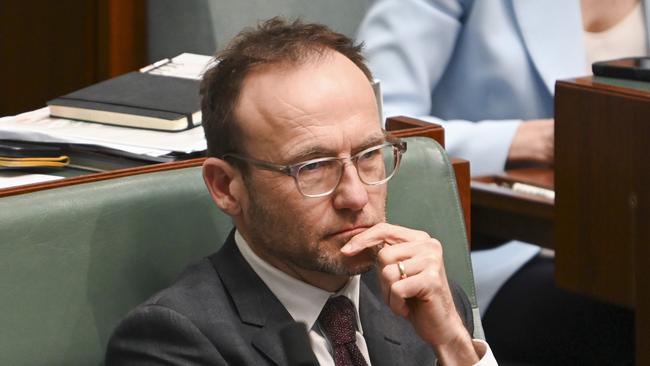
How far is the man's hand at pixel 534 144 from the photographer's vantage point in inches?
84.6

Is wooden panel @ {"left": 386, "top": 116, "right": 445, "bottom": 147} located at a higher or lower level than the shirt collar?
higher

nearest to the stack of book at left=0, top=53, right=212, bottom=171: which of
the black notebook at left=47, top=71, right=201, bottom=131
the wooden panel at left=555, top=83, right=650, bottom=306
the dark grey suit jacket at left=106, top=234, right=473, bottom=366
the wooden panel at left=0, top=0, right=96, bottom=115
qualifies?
the black notebook at left=47, top=71, right=201, bottom=131

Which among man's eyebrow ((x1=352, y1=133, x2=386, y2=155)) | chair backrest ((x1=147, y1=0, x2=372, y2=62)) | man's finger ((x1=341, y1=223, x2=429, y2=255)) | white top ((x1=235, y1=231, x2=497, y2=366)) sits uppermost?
chair backrest ((x1=147, y1=0, x2=372, y2=62))

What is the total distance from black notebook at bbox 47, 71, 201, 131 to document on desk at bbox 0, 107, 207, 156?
12 mm

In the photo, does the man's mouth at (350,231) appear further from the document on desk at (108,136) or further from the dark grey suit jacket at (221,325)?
the document on desk at (108,136)

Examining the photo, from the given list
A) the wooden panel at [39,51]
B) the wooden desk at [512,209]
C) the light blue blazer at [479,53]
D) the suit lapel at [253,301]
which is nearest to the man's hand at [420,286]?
the suit lapel at [253,301]

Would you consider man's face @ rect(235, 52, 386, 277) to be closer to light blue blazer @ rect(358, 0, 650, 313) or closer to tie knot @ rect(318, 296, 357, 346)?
tie knot @ rect(318, 296, 357, 346)

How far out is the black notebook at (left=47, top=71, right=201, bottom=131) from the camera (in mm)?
1485

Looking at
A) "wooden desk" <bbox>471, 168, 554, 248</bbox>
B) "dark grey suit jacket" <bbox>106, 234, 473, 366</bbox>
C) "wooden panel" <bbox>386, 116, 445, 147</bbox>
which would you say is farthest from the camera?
"wooden desk" <bbox>471, 168, 554, 248</bbox>

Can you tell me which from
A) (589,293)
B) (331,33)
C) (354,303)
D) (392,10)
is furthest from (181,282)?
(392,10)

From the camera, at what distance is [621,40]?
7.70 ft

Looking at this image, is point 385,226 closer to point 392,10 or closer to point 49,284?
point 49,284

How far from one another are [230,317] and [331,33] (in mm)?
338

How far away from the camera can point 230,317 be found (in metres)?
1.22
